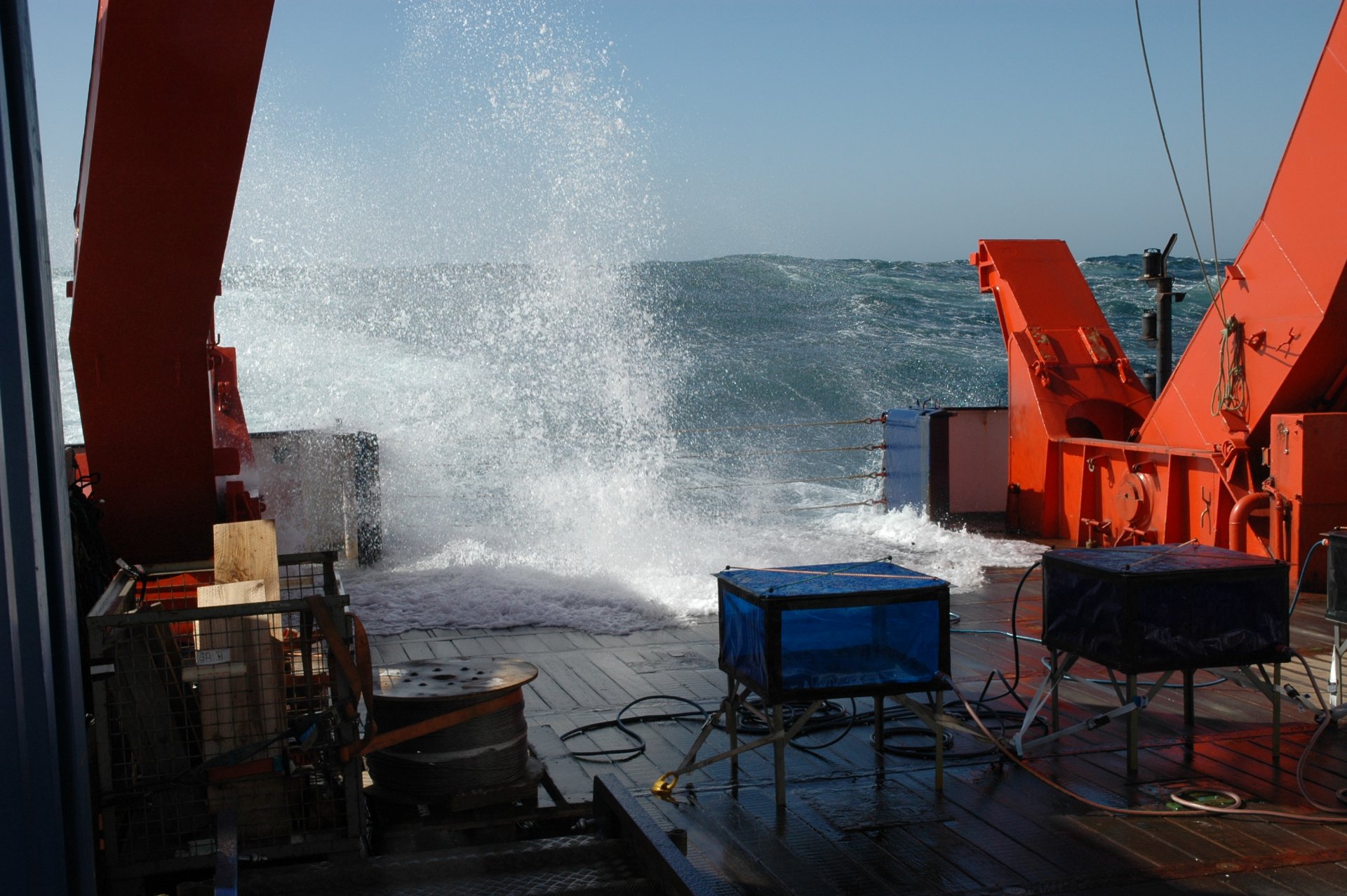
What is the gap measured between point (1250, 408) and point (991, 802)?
16.3 ft

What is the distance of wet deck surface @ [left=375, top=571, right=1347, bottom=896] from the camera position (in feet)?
11.4

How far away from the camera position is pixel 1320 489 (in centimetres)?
746

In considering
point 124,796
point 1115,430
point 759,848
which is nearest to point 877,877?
point 759,848

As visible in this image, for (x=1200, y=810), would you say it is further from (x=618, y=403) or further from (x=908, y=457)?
(x=618, y=403)

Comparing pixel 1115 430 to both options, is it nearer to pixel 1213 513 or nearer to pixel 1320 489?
pixel 1213 513

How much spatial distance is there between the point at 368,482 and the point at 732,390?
18152mm

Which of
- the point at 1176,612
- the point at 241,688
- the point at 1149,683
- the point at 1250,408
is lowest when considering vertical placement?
the point at 1149,683

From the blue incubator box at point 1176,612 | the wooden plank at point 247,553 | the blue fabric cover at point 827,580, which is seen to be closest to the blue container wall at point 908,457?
the blue incubator box at point 1176,612

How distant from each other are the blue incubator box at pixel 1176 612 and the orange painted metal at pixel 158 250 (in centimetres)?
328

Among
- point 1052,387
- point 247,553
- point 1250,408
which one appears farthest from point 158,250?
point 1052,387

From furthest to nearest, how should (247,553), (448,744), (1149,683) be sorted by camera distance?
(1149,683) < (247,553) < (448,744)

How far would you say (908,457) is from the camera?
1097 cm

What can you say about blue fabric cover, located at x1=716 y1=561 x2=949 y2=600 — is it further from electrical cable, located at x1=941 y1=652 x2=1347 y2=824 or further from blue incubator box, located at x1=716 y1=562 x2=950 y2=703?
electrical cable, located at x1=941 y1=652 x2=1347 y2=824

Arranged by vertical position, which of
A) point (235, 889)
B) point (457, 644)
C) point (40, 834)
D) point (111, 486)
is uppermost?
point (111, 486)
